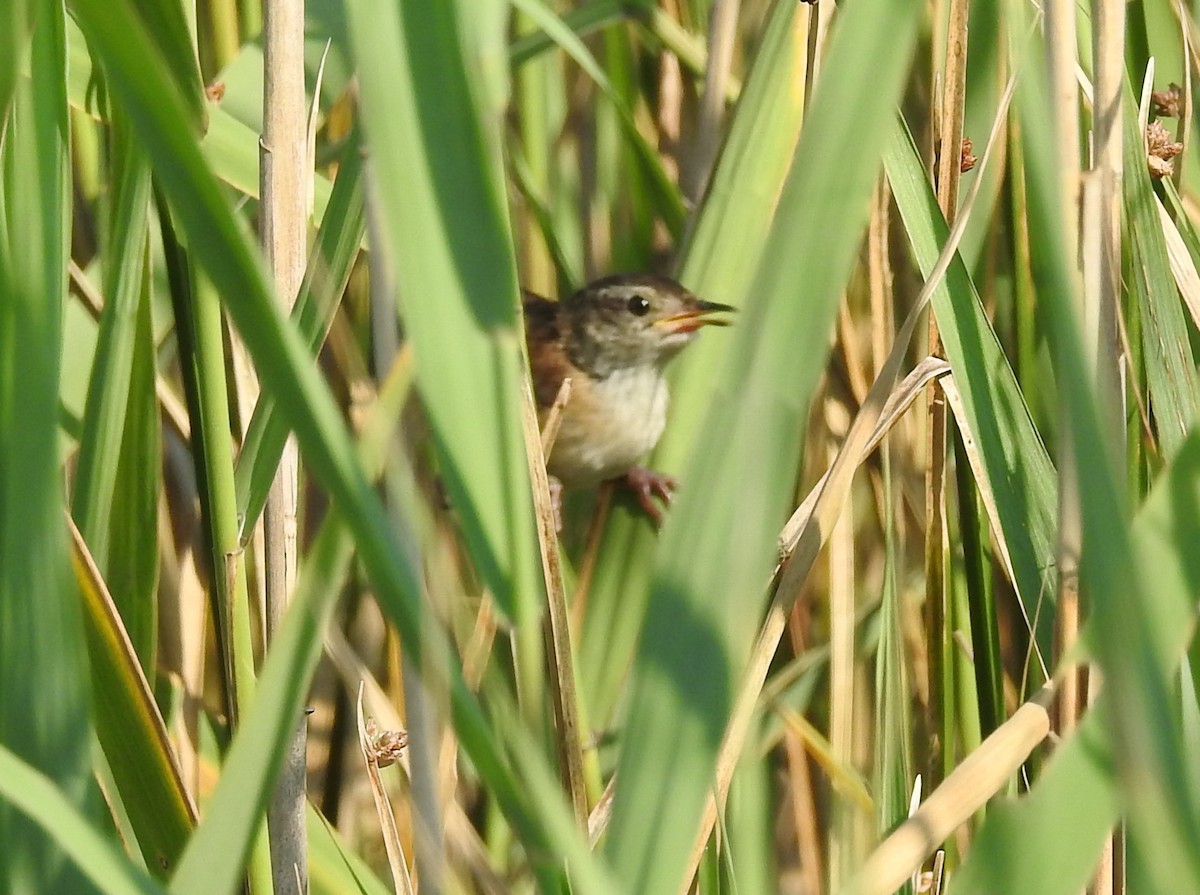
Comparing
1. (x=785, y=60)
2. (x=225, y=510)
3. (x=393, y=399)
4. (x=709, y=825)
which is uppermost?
(x=785, y=60)

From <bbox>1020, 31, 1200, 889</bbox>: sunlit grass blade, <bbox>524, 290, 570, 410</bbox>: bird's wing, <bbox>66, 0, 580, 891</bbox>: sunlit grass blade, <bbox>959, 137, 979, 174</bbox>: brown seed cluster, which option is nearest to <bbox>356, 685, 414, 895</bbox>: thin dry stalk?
<bbox>66, 0, 580, 891</bbox>: sunlit grass blade

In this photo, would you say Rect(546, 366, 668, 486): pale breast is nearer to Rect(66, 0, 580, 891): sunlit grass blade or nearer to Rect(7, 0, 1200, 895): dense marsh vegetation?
Rect(7, 0, 1200, 895): dense marsh vegetation

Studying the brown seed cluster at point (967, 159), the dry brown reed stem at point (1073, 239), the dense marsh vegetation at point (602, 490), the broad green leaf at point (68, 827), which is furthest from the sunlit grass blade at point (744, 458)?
the brown seed cluster at point (967, 159)

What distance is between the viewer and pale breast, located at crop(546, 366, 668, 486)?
6.45 ft

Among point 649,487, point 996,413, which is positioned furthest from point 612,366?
point 996,413

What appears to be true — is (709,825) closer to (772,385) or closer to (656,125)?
(772,385)

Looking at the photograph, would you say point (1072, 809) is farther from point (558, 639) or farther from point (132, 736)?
point (132, 736)

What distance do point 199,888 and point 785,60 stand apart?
96 centimetres

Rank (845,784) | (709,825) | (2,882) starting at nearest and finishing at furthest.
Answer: (2,882), (709,825), (845,784)

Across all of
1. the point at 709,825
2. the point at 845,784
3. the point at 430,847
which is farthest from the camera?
the point at 845,784

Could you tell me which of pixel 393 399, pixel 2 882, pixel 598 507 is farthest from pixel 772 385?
pixel 598 507

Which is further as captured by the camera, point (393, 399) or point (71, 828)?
point (393, 399)

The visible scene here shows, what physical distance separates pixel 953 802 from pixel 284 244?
0.60 meters

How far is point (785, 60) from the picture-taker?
1.34m
